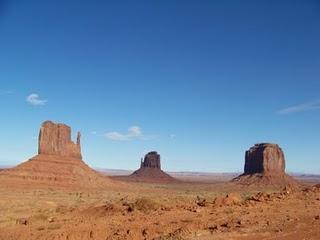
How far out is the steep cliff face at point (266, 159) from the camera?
13475 cm

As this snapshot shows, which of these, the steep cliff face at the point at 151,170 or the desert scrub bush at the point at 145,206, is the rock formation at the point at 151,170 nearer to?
the steep cliff face at the point at 151,170

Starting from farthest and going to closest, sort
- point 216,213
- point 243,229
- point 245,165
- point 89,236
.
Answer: point 245,165 < point 216,213 < point 89,236 < point 243,229

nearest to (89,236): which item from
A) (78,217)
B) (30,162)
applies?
(78,217)

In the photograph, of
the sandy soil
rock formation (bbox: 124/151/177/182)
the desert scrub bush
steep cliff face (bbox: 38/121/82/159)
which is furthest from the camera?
rock formation (bbox: 124/151/177/182)

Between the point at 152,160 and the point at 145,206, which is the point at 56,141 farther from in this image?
the point at 145,206

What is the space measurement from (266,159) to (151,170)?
51770 mm

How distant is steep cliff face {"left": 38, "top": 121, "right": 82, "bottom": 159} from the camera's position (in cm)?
Result: 10538

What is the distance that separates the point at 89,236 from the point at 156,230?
2.24 meters

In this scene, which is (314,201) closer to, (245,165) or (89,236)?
(89,236)

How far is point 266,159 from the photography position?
5310 inches

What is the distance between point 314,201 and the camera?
65.6ft

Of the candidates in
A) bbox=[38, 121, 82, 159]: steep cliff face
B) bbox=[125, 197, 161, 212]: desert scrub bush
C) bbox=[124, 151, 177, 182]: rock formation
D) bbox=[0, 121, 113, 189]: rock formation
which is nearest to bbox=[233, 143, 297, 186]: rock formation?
bbox=[124, 151, 177, 182]: rock formation

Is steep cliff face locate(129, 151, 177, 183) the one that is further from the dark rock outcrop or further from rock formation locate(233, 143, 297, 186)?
rock formation locate(233, 143, 297, 186)

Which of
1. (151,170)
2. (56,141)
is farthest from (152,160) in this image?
(56,141)
